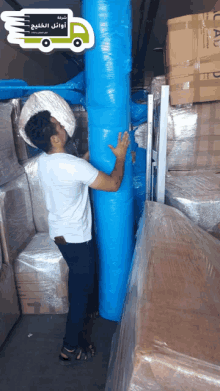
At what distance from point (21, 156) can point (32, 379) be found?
1.43m

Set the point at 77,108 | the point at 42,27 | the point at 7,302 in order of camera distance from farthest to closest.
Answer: the point at 77,108 < the point at 7,302 < the point at 42,27

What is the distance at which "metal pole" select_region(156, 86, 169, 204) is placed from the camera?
55.4 inches

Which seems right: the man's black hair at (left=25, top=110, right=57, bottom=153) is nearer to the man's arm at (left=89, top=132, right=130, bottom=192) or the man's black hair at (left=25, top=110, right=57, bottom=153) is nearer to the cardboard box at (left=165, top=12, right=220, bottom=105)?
the man's arm at (left=89, top=132, right=130, bottom=192)

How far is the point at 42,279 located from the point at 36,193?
24.4 inches

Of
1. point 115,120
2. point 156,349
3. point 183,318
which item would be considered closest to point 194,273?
point 183,318

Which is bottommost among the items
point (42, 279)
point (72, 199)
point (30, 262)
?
point (42, 279)

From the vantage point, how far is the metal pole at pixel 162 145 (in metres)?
1.41

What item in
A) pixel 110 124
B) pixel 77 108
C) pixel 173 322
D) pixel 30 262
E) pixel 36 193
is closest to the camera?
pixel 173 322

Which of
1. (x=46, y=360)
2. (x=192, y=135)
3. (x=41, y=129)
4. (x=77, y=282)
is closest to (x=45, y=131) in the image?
(x=41, y=129)

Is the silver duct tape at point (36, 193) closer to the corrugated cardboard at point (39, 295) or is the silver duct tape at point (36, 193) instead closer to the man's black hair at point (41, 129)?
the corrugated cardboard at point (39, 295)

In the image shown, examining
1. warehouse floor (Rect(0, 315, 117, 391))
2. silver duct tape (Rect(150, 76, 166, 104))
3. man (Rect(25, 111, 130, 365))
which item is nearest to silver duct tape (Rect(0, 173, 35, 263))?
man (Rect(25, 111, 130, 365))

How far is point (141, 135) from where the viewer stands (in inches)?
86.2

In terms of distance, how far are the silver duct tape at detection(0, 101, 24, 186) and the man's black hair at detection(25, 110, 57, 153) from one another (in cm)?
48

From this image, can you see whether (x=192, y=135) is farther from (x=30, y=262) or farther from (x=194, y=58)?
(x=30, y=262)
